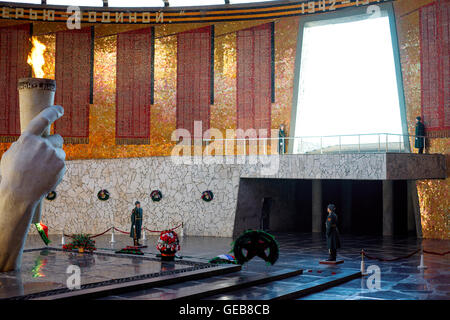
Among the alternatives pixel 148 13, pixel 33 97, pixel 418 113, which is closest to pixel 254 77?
pixel 148 13

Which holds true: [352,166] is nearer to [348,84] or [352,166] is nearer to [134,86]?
[348,84]

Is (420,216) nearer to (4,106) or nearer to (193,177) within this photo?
(193,177)

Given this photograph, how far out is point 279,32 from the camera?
66.3ft

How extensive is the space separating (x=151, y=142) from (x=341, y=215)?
28.3 feet

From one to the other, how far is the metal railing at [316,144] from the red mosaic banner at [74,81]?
522 cm

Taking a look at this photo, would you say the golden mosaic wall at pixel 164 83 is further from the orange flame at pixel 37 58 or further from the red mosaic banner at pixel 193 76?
the orange flame at pixel 37 58

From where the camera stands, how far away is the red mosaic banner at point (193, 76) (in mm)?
20891

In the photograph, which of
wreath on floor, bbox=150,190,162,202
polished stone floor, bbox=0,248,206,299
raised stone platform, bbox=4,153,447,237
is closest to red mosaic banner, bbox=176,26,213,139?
raised stone platform, bbox=4,153,447,237

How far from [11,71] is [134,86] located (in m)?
4.95

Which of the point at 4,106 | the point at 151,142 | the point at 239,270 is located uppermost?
the point at 4,106

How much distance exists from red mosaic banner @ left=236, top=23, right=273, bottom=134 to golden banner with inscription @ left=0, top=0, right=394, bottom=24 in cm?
70

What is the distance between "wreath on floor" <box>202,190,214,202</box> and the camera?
17859mm

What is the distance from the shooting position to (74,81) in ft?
69.7

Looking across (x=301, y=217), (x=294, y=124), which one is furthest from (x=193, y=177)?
(x=301, y=217)
